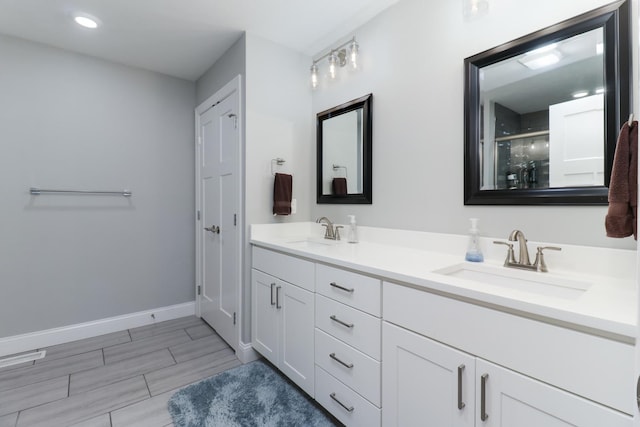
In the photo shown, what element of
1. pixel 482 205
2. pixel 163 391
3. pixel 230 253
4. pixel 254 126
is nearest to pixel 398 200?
pixel 482 205

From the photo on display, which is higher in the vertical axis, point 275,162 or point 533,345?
point 275,162

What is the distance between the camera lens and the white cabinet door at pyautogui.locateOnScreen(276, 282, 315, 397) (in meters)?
1.63

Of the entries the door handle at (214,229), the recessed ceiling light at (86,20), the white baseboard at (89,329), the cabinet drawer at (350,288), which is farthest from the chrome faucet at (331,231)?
the recessed ceiling light at (86,20)

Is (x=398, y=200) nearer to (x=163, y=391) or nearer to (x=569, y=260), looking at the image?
(x=569, y=260)

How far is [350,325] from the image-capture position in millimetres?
1364

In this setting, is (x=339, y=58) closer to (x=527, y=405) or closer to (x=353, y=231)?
(x=353, y=231)

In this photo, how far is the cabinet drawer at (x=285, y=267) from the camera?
1.63 metres

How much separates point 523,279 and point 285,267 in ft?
3.94

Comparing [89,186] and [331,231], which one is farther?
[89,186]

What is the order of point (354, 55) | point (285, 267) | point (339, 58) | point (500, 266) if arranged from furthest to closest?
point (339, 58), point (354, 55), point (285, 267), point (500, 266)

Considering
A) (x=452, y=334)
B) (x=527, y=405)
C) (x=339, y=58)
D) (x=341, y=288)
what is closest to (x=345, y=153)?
(x=339, y=58)

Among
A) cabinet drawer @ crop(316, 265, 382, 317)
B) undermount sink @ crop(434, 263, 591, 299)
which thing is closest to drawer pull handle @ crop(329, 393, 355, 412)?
cabinet drawer @ crop(316, 265, 382, 317)

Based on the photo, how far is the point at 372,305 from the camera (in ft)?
4.17

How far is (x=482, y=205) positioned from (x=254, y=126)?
62.2 inches
